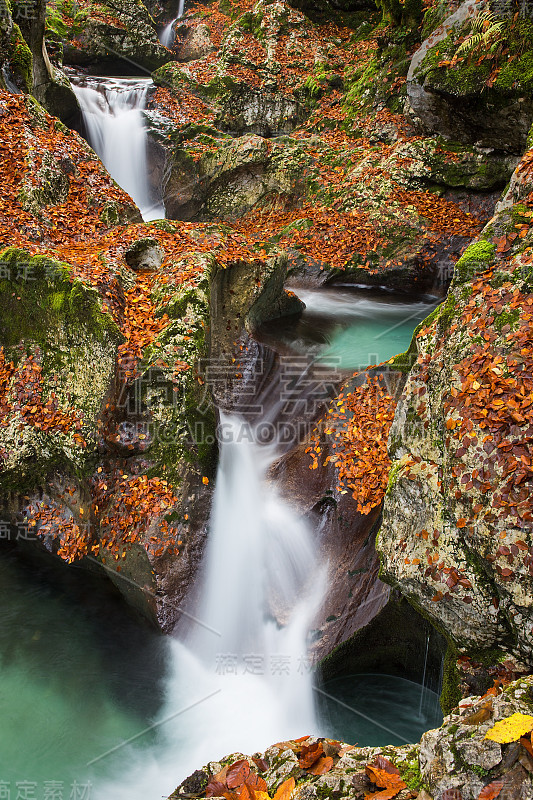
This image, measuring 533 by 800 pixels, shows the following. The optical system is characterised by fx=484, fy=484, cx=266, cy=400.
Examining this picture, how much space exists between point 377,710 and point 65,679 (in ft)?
11.0

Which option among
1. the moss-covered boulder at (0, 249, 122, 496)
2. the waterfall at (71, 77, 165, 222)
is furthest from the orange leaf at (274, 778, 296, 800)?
the waterfall at (71, 77, 165, 222)

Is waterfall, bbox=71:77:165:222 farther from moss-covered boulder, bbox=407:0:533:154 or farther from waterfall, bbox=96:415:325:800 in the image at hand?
waterfall, bbox=96:415:325:800

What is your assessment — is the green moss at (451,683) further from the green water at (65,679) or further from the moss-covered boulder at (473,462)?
the green water at (65,679)

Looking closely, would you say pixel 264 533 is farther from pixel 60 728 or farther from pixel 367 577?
Answer: pixel 60 728

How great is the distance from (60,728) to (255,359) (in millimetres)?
5284

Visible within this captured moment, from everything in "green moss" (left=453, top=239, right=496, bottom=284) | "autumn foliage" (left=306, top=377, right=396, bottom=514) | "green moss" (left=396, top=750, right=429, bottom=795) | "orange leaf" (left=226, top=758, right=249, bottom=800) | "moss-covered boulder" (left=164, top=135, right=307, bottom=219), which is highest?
"moss-covered boulder" (left=164, top=135, right=307, bottom=219)

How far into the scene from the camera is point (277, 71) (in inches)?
589

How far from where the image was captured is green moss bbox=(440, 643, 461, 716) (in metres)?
3.78

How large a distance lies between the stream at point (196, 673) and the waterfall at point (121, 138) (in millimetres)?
9820

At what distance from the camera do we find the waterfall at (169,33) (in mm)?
20719

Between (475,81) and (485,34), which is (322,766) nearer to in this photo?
(475,81)

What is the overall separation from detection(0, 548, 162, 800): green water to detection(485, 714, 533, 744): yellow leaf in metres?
3.79

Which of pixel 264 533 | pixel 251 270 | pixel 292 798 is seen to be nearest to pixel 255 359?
pixel 251 270

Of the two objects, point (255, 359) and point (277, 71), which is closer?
point (255, 359)
